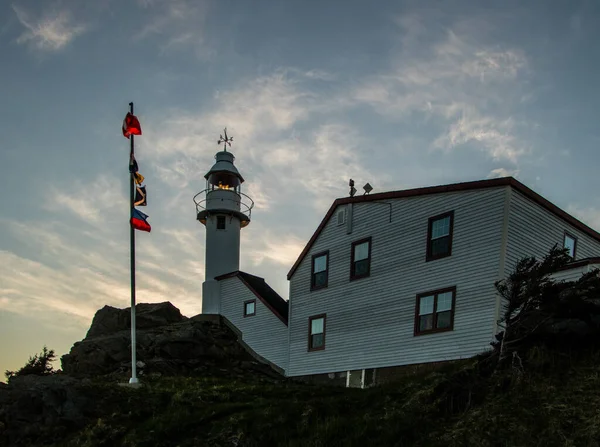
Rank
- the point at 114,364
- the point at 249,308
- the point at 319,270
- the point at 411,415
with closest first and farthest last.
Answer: the point at 411,415
the point at 319,270
the point at 114,364
the point at 249,308

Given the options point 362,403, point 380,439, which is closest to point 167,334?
point 362,403

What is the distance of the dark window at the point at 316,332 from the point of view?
93.5 feet

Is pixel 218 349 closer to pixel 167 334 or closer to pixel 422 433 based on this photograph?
pixel 167 334

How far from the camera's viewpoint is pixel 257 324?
1390 inches

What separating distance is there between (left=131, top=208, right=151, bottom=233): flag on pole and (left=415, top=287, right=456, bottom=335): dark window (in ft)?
33.6

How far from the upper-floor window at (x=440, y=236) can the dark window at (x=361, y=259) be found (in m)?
3.26

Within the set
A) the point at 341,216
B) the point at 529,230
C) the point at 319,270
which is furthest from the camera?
the point at 319,270

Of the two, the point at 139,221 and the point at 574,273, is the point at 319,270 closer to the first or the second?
the point at 139,221

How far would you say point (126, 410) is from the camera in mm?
19375

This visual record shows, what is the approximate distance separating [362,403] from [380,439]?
2.85m

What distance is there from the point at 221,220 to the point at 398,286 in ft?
64.5

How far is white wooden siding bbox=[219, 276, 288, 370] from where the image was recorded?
3303cm

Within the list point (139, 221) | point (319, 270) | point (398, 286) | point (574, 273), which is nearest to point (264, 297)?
point (319, 270)

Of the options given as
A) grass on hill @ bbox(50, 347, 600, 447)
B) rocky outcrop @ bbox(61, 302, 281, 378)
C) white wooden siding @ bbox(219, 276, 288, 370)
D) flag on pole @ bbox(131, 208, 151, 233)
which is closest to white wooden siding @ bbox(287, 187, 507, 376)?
white wooden siding @ bbox(219, 276, 288, 370)
